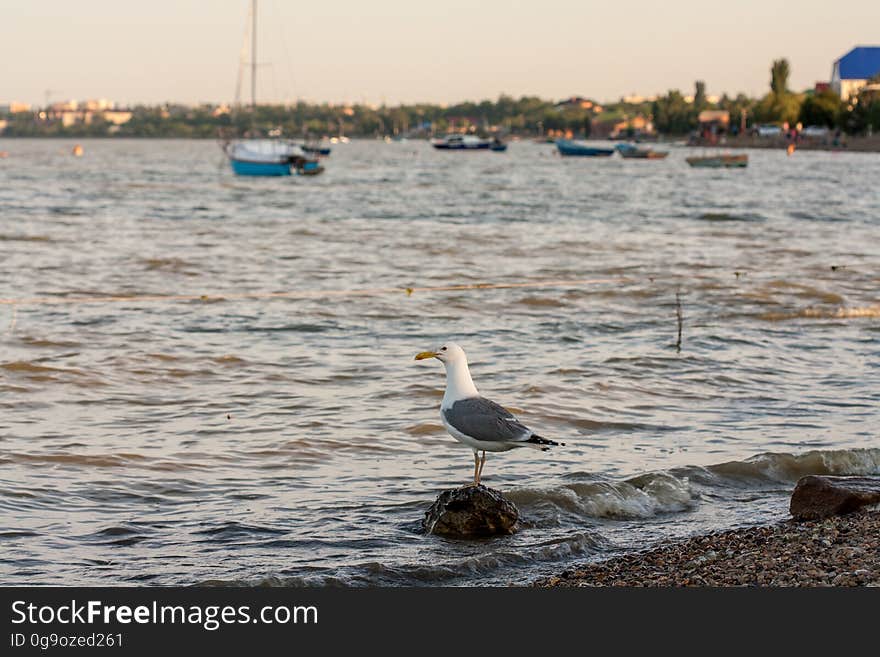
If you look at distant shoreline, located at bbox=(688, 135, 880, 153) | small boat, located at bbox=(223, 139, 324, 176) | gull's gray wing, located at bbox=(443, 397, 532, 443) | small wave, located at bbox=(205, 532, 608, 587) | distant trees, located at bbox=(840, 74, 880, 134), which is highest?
distant trees, located at bbox=(840, 74, 880, 134)

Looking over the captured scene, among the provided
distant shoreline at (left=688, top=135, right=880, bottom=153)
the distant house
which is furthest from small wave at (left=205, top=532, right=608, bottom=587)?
the distant house

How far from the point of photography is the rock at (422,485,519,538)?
8.72 m

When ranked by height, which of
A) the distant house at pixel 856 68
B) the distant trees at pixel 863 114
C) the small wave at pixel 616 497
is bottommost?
the small wave at pixel 616 497

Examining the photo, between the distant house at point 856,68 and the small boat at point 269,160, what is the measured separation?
424ft

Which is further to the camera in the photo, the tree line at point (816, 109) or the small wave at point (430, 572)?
the tree line at point (816, 109)

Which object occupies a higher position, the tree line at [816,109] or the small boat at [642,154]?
the tree line at [816,109]

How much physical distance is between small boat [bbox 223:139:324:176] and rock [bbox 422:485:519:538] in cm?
6939

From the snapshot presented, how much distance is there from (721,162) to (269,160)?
39.6 metres

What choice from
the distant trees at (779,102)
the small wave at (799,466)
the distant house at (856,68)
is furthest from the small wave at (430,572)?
the distant house at (856,68)

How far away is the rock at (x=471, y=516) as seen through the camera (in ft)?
28.6

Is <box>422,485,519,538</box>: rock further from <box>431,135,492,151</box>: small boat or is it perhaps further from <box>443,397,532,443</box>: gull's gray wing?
<box>431,135,492,151</box>: small boat

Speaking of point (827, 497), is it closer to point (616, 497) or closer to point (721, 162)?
point (616, 497)

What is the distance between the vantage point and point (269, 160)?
7688 cm

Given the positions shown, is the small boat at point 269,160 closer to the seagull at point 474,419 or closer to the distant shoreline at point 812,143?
the seagull at point 474,419
